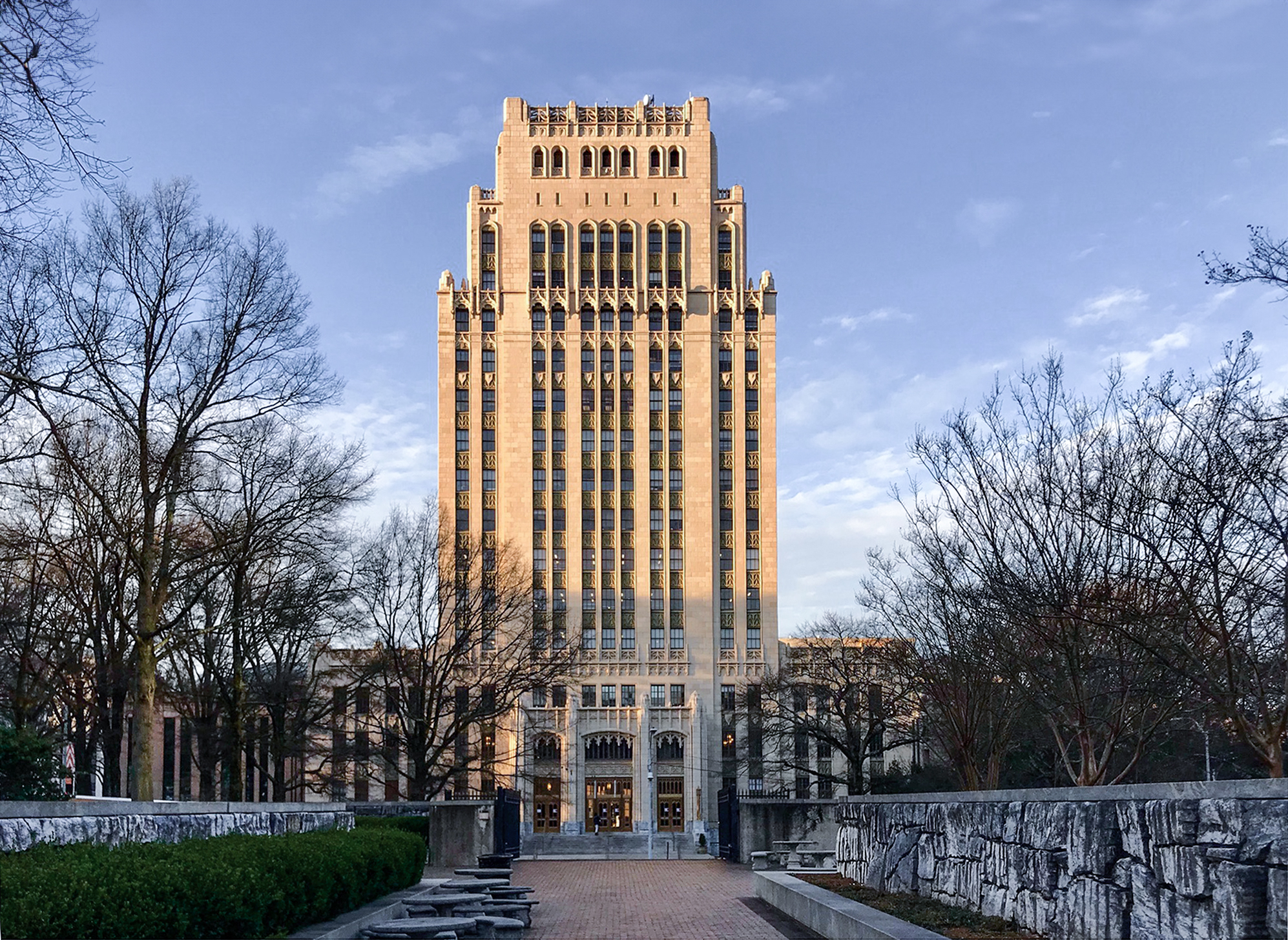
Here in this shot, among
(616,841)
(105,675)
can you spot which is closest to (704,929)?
(105,675)

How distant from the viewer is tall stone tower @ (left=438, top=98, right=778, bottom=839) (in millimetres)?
88125

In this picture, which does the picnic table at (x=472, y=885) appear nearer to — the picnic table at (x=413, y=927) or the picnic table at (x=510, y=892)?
the picnic table at (x=510, y=892)

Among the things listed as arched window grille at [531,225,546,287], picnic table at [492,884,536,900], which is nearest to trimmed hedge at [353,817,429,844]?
picnic table at [492,884,536,900]

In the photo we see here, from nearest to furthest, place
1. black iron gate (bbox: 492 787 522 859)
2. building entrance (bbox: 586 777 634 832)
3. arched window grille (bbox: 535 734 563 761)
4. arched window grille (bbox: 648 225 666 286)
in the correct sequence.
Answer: black iron gate (bbox: 492 787 522 859) → arched window grille (bbox: 535 734 563 761) → building entrance (bbox: 586 777 634 832) → arched window grille (bbox: 648 225 666 286)

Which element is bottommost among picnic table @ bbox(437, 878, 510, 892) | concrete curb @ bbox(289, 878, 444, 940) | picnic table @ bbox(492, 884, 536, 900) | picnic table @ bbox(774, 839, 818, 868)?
picnic table @ bbox(774, 839, 818, 868)

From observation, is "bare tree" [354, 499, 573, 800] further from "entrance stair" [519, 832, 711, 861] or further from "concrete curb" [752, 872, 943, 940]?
"concrete curb" [752, 872, 943, 940]

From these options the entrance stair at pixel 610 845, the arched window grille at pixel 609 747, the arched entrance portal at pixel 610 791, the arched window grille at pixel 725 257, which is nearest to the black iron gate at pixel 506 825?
the entrance stair at pixel 610 845

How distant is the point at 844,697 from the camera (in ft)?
188

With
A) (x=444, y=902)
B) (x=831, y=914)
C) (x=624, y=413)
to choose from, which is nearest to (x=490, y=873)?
(x=444, y=902)

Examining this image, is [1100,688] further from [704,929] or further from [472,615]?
[472,615]

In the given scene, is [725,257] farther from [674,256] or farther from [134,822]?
[134,822]

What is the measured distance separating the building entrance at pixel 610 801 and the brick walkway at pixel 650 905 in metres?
46.7

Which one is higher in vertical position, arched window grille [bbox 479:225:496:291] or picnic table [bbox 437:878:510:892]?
arched window grille [bbox 479:225:496:291]

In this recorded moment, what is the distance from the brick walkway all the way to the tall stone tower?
1972 inches
